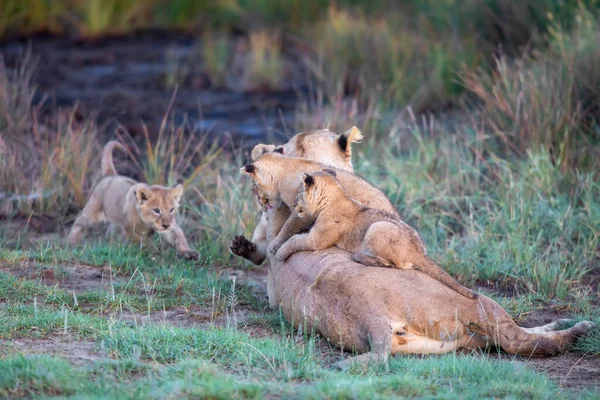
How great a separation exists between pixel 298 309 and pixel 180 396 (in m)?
1.50

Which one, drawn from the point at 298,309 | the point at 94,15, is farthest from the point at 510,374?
the point at 94,15

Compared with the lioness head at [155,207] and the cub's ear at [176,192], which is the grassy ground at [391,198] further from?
the cub's ear at [176,192]

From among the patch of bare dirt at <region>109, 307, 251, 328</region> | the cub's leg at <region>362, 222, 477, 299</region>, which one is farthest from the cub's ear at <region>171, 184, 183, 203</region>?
the cub's leg at <region>362, 222, 477, 299</region>

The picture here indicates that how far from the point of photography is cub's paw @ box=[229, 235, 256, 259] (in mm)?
6797

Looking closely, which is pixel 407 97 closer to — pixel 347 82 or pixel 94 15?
pixel 347 82

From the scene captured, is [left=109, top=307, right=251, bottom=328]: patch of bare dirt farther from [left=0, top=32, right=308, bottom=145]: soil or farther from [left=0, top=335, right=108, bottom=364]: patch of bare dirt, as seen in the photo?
[left=0, top=32, right=308, bottom=145]: soil

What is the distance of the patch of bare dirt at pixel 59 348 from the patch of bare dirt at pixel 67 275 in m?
1.31

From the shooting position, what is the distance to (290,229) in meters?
6.41

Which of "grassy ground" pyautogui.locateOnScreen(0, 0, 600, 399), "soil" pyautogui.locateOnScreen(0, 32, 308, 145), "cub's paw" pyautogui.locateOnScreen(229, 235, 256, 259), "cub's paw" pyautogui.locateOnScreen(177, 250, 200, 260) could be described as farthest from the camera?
"soil" pyautogui.locateOnScreen(0, 32, 308, 145)

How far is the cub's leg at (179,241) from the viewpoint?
7.91 meters

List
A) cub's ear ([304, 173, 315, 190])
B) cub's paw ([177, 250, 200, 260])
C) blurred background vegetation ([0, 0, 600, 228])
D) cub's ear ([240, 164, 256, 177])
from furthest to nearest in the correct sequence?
blurred background vegetation ([0, 0, 600, 228]) < cub's paw ([177, 250, 200, 260]) < cub's ear ([240, 164, 256, 177]) < cub's ear ([304, 173, 315, 190])

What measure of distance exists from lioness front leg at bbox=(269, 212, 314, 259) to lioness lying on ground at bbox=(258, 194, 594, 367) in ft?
2.05

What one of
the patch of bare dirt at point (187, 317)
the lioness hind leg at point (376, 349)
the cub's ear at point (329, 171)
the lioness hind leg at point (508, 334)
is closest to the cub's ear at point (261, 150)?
the cub's ear at point (329, 171)

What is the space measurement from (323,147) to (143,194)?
70.2 inches
